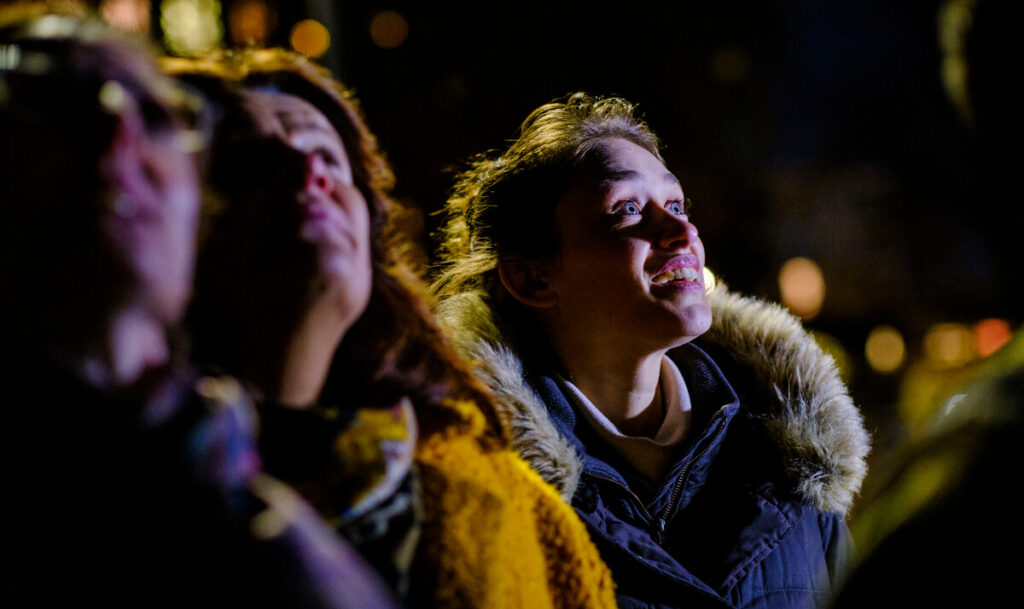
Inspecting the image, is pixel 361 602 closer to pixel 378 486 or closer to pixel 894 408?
pixel 378 486

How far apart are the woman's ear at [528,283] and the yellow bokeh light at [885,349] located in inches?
617

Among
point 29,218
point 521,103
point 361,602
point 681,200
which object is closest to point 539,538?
point 361,602

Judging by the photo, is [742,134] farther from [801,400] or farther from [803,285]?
[801,400]

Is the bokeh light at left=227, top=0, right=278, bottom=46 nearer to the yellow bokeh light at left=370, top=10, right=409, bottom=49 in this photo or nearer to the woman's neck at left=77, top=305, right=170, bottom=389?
the yellow bokeh light at left=370, top=10, right=409, bottom=49

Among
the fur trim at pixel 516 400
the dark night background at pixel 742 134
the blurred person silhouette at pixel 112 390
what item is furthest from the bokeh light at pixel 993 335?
the blurred person silhouette at pixel 112 390

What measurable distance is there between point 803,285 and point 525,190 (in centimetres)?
1869

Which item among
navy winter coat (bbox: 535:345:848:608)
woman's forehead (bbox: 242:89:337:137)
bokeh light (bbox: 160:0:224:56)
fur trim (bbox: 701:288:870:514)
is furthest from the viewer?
bokeh light (bbox: 160:0:224:56)

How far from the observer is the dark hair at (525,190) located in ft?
8.51

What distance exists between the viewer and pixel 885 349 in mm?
17328

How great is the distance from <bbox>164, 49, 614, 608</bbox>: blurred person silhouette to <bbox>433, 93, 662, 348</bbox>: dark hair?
1032 millimetres

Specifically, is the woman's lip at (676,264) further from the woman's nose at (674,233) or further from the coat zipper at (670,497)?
the coat zipper at (670,497)

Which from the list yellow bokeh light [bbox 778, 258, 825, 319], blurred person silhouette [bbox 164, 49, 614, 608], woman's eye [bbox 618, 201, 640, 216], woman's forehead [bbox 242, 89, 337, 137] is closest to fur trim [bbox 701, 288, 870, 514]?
woman's eye [bbox 618, 201, 640, 216]

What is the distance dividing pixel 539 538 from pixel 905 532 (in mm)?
700

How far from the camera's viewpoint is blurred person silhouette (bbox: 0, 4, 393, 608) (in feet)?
2.68
